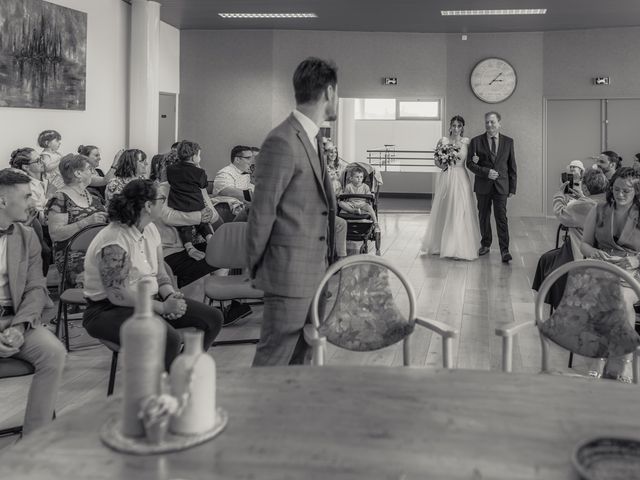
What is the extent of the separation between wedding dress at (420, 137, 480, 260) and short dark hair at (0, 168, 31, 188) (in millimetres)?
6240

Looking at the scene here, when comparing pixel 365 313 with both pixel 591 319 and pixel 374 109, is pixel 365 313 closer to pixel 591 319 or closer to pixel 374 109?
pixel 591 319

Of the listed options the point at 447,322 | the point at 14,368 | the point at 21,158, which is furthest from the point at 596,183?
the point at 21,158

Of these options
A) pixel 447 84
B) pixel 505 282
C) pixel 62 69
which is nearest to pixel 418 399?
pixel 505 282

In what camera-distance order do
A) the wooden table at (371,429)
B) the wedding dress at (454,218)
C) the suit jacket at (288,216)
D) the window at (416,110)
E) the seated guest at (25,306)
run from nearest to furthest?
the wooden table at (371,429), the suit jacket at (288,216), the seated guest at (25,306), the wedding dress at (454,218), the window at (416,110)

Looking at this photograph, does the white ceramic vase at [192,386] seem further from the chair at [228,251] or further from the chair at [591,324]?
the chair at [228,251]

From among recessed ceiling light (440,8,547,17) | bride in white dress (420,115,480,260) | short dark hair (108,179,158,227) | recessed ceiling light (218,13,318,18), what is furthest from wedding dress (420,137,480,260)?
short dark hair (108,179,158,227)

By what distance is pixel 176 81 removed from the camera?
45.5 feet

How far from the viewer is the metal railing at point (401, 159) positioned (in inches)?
706

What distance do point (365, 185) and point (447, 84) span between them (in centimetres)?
546

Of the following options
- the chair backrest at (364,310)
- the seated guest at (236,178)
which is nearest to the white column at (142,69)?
the seated guest at (236,178)

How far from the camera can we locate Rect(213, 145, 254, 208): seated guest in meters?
7.84

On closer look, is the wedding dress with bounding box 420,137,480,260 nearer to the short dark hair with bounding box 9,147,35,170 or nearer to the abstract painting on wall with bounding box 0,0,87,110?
the short dark hair with bounding box 9,147,35,170

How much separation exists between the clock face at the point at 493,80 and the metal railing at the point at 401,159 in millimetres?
4180

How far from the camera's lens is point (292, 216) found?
2.97 metres
